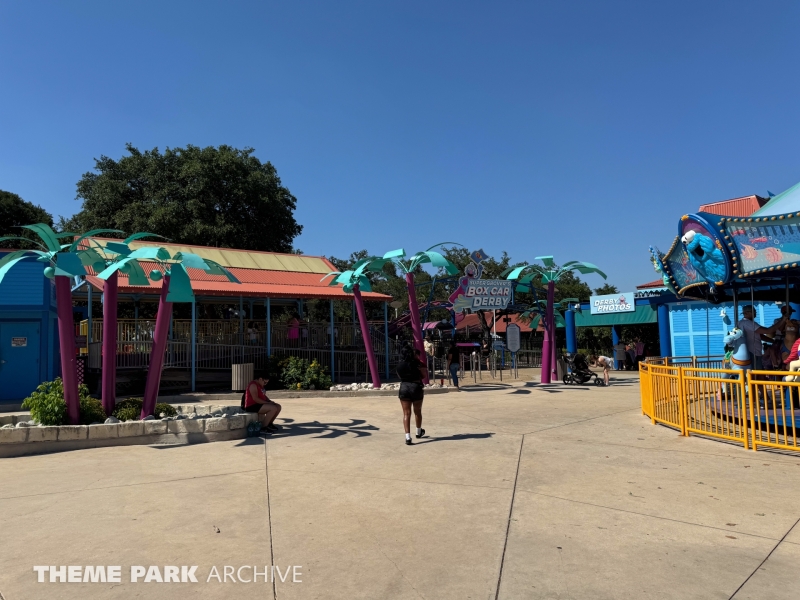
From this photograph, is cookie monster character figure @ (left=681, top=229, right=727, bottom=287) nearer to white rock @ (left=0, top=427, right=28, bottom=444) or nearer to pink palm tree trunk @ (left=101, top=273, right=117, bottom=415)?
pink palm tree trunk @ (left=101, top=273, right=117, bottom=415)

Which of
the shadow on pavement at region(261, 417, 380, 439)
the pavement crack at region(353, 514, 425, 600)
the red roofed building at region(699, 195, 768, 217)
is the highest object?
the red roofed building at region(699, 195, 768, 217)

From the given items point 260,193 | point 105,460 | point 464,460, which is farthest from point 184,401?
point 260,193

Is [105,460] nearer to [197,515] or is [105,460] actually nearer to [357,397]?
[197,515]

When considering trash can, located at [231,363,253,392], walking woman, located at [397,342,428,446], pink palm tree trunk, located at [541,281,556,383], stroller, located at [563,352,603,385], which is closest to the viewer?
walking woman, located at [397,342,428,446]

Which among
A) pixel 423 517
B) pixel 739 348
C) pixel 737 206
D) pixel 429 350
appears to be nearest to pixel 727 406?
pixel 739 348

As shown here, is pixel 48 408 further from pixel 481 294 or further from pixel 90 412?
pixel 481 294

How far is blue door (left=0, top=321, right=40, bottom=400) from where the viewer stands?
1421 cm

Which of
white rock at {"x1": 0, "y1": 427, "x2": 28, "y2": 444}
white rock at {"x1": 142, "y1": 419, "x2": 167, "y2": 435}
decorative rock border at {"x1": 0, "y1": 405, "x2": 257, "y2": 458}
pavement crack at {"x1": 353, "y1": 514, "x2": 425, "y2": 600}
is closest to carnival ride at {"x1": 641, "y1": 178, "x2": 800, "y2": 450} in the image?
pavement crack at {"x1": 353, "y1": 514, "x2": 425, "y2": 600}

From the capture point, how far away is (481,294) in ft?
60.9

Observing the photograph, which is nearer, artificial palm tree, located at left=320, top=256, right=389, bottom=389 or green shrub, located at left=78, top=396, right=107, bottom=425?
green shrub, located at left=78, top=396, right=107, bottom=425

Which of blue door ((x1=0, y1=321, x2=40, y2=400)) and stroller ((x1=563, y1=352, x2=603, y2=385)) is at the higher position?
blue door ((x1=0, y1=321, x2=40, y2=400))

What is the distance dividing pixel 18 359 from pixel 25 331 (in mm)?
729

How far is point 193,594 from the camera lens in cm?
365

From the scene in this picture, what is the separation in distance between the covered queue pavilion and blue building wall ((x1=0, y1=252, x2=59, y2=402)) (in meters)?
0.99
